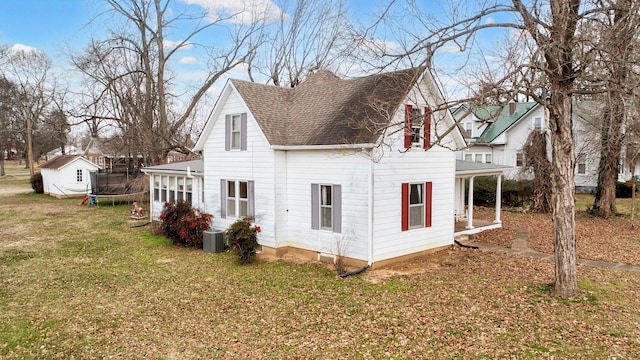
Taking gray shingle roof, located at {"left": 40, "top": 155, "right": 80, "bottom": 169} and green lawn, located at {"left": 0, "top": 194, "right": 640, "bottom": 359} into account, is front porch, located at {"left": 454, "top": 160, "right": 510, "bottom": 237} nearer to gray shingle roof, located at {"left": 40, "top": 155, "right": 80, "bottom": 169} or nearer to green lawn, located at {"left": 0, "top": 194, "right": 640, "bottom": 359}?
green lawn, located at {"left": 0, "top": 194, "right": 640, "bottom": 359}

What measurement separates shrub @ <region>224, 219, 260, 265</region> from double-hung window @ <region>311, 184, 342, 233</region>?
6.56ft

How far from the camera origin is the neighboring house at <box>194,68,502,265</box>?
12.4 m

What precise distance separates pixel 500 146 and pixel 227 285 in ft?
102

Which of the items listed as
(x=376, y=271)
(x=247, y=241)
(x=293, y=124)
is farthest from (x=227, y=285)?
(x=293, y=124)

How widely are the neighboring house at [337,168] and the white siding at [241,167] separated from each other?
0.04m

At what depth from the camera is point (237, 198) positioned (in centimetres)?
1529

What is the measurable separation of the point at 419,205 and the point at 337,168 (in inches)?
123

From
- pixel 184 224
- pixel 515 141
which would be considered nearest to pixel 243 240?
pixel 184 224

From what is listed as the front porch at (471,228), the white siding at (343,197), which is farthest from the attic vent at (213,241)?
the front porch at (471,228)

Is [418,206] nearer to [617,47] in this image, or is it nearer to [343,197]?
[343,197]

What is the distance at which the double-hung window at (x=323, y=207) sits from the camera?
12955 mm

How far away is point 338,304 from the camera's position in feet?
31.5

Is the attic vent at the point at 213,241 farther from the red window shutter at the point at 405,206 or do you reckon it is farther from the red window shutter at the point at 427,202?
the red window shutter at the point at 427,202

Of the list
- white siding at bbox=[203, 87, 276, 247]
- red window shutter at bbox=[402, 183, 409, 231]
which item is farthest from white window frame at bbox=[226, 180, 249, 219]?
red window shutter at bbox=[402, 183, 409, 231]
